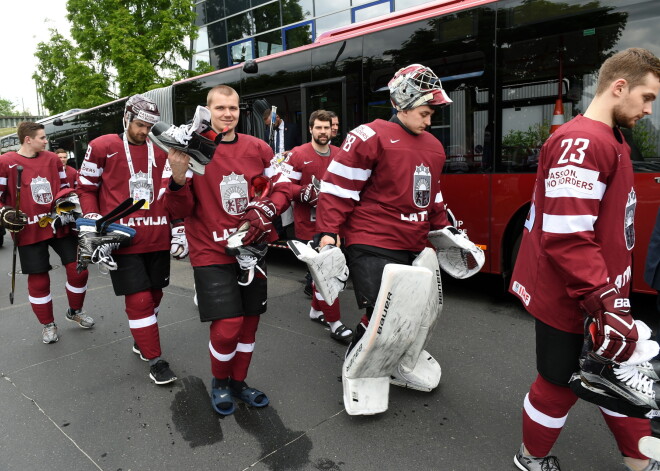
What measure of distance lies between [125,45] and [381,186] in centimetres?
1396

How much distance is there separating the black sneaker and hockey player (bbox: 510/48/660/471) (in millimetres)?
2500

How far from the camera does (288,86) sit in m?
6.80

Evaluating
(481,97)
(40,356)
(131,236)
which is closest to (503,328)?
(481,97)

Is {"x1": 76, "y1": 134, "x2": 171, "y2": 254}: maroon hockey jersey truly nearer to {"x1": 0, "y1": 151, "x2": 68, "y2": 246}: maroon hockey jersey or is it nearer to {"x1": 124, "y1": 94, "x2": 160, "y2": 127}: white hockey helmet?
{"x1": 124, "y1": 94, "x2": 160, "y2": 127}: white hockey helmet

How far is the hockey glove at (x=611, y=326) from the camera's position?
5.87 ft

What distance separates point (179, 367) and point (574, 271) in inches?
120

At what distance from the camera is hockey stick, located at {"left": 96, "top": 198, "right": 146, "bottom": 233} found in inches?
136

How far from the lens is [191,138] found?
2.52 meters

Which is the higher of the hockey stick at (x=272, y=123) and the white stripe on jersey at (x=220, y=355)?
the hockey stick at (x=272, y=123)

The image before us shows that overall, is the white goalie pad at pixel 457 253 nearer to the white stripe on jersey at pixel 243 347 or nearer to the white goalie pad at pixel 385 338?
the white goalie pad at pixel 385 338

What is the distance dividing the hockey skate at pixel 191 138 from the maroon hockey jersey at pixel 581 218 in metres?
1.66

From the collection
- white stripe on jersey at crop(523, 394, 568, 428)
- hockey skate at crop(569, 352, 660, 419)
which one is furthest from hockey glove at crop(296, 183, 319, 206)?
hockey skate at crop(569, 352, 660, 419)

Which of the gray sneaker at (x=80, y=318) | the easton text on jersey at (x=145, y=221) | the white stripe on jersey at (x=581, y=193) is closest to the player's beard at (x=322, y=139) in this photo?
the easton text on jersey at (x=145, y=221)

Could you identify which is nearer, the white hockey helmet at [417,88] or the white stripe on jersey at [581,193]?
the white stripe on jersey at [581,193]
